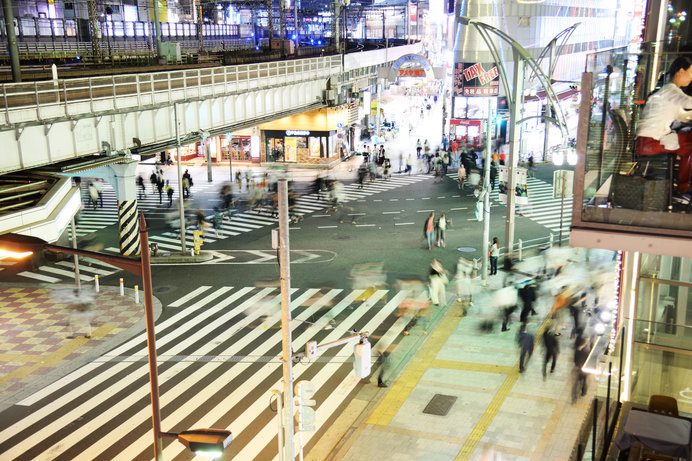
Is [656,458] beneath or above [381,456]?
above

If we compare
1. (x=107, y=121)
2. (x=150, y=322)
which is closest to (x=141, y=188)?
(x=107, y=121)

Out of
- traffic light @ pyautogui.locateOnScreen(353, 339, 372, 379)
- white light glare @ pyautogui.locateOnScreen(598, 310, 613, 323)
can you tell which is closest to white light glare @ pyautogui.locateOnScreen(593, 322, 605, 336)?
white light glare @ pyautogui.locateOnScreen(598, 310, 613, 323)

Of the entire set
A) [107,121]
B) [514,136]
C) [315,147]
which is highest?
[107,121]

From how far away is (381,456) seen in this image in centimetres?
1303

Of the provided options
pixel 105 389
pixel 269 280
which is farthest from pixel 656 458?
pixel 269 280

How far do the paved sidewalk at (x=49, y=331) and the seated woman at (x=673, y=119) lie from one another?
587 inches

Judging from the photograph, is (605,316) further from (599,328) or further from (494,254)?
(494,254)

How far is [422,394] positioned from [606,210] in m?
8.06

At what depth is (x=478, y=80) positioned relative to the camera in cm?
5431

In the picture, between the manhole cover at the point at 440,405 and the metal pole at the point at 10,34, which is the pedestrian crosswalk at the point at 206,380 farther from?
the metal pole at the point at 10,34

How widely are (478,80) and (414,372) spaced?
41.7 metres

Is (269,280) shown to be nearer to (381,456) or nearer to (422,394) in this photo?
(422,394)

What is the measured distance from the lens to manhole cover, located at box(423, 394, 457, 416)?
48.2 feet

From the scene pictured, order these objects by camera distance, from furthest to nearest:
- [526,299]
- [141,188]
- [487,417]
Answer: [141,188] < [526,299] < [487,417]
